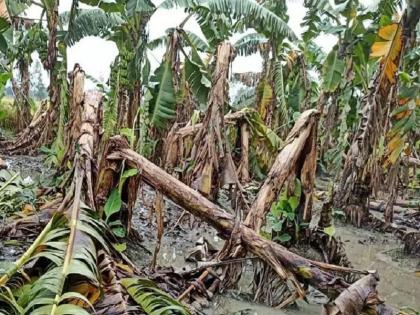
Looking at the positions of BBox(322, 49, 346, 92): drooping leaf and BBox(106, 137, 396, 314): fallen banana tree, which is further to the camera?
BBox(322, 49, 346, 92): drooping leaf

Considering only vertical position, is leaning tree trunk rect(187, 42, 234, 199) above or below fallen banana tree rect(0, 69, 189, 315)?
above

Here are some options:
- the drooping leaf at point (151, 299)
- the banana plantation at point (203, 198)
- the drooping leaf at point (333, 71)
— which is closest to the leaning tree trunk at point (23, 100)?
the banana plantation at point (203, 198)

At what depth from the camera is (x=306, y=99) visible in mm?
12773

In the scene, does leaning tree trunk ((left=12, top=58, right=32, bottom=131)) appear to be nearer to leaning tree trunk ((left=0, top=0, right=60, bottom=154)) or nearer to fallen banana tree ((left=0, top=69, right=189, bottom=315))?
leaning tree trunk ((left=0, top=0, right=60, bottom=154))

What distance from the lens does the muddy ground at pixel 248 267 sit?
4.00 metres

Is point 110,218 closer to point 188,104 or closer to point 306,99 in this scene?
point 188,104

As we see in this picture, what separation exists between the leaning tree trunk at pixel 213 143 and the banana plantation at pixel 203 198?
0.6 inches

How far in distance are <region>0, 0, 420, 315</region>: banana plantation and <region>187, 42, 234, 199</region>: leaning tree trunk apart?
16 mm

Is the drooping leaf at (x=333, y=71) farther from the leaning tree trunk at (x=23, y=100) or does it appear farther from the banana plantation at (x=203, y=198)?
the leaning tree trunk at (x=23, y=100)

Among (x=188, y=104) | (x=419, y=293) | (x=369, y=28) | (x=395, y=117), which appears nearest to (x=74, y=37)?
(x=188, y=104)

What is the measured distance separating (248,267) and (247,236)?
4.52 feet

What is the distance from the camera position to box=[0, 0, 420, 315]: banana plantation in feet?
9.73

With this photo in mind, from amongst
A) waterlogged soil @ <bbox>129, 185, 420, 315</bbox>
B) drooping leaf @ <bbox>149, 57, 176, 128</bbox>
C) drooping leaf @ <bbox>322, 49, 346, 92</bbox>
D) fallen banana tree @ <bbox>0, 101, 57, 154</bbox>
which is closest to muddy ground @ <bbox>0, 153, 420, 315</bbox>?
waterlogged soil @ <bbox>129, 185, 420, 315</bbox>

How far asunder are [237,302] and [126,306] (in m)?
1.68
